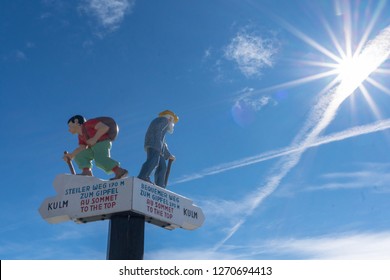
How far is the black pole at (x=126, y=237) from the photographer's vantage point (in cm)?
1060

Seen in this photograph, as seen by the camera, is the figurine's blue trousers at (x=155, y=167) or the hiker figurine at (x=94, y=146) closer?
the figurine's blue trousers at (x=155, y=167)

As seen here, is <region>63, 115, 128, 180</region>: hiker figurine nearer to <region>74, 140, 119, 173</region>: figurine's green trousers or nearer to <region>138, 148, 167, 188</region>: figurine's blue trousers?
<region>74, 140, 119, 173</region>: figurine's green trousers

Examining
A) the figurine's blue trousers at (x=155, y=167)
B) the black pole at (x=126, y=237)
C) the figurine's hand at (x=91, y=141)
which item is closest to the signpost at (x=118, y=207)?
the black pole at (x=126, y=237)

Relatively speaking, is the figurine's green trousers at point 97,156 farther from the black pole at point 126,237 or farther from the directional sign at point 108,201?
the black pole at point 126,237

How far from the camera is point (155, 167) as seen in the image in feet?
39.2

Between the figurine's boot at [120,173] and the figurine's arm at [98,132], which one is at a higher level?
the figurine's arm at [98,132]

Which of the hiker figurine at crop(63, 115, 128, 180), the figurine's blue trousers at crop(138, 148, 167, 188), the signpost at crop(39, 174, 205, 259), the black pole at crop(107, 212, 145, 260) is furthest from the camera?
the hiker figurine at crop(63, 115, 128, 180)

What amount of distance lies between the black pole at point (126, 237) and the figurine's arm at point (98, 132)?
6.23 ft

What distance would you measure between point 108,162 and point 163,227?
192 cm

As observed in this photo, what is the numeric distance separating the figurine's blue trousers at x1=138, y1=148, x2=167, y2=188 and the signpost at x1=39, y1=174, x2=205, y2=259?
49 cm

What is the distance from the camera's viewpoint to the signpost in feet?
35.3

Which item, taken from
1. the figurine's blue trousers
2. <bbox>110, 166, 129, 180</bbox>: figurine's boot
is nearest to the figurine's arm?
<bbox>110, 166, 129, 180</bbox>: figurine's boot
